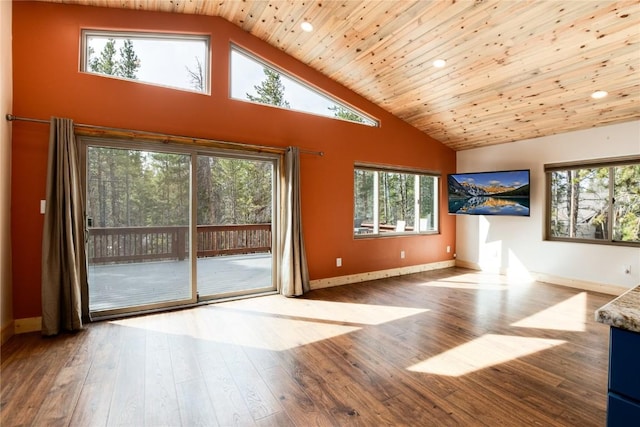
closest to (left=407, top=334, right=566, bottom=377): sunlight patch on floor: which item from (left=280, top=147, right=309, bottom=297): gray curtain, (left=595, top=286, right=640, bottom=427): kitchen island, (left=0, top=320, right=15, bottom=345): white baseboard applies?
(left=595, top=286, right=640, bottom=427): kitchen island

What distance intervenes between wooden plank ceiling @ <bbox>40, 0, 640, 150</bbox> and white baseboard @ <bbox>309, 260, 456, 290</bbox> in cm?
278

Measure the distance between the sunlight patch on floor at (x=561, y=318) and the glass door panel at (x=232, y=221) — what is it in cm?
322

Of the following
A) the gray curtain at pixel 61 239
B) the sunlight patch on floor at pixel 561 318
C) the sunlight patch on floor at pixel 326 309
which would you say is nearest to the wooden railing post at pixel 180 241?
the sunlight patch on floor at pixel 326 309

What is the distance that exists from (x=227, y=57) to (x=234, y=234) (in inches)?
95.0

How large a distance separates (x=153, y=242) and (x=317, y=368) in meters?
2.49

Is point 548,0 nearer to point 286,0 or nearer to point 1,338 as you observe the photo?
point 286,0

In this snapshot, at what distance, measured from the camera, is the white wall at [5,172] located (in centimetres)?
271

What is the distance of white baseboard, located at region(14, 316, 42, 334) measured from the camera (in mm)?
2906

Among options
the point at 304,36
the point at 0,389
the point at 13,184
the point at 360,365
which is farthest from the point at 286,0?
the point at 0,389

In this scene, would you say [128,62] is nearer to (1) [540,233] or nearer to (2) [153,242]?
(2) [153,242]

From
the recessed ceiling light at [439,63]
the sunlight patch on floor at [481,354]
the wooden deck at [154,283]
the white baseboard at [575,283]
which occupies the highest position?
the recessed ceiling light at [439,63]

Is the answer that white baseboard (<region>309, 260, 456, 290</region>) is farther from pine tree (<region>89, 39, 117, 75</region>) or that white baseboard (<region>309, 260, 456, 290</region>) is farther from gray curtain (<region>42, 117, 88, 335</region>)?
pine tree (<region>89, 39, 117, 75</region>)

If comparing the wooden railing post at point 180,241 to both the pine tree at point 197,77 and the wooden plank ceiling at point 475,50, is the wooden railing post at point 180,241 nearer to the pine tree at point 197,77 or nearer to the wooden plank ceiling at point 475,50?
the pine tree at point 197,77

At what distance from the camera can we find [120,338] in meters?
2.83
